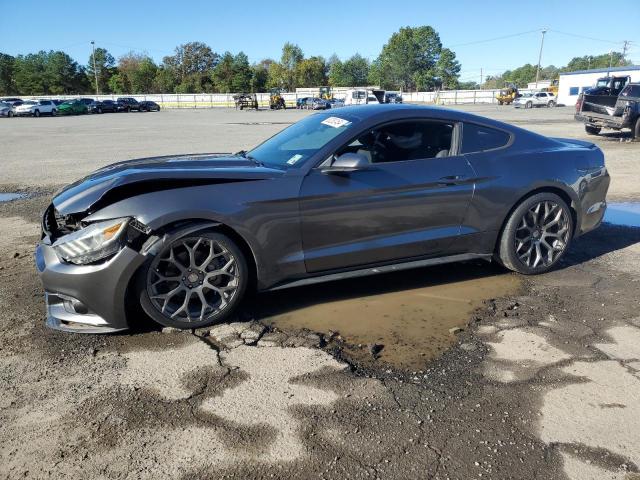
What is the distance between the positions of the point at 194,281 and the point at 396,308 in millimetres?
1585

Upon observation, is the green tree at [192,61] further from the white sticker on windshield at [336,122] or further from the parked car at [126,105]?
the white sticker on windshield at [336,122]

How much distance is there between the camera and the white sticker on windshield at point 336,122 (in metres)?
4.28

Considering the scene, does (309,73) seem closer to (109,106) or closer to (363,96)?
(109,106)

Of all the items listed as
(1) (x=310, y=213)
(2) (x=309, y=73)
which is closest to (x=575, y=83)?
(1) (x=310, y=213)

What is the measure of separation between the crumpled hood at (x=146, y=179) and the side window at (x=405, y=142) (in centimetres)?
82

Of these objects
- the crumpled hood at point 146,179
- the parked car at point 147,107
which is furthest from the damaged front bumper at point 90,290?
the parked car at point 147,107

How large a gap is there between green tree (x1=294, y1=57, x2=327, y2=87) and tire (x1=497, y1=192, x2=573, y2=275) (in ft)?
386

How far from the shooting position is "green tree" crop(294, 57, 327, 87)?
11650 cm

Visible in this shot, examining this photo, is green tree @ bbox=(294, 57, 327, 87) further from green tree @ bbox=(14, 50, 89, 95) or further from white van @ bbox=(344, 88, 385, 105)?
white van @ bbox=(344, 88, 385, 105)

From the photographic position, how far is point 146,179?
11.7 ft

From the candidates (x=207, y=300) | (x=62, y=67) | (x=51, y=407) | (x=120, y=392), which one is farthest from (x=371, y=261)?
(x=62, y=67)

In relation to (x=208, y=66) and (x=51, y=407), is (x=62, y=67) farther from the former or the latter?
(x=51, y=407)

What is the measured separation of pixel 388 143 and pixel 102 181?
7.34ft

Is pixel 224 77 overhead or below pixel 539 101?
overhead
